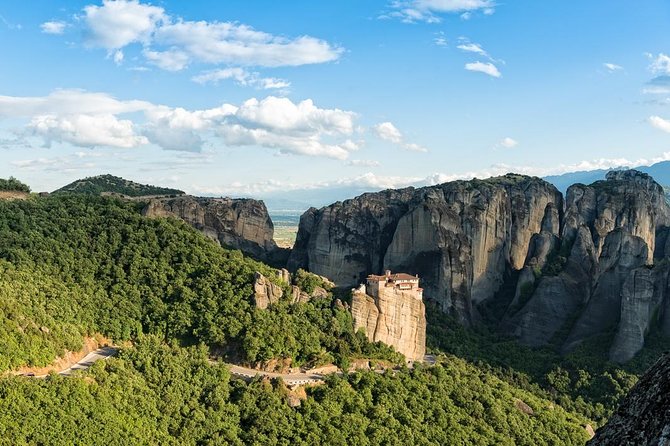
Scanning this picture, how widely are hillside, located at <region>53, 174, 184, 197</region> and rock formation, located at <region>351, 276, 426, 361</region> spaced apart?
4985cm

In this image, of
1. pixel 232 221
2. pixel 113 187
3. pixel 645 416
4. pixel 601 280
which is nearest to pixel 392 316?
pixel 601 280

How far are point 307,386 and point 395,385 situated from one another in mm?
6083

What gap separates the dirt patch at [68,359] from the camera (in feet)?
110

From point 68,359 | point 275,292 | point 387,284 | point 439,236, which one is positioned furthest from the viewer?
point 439,236

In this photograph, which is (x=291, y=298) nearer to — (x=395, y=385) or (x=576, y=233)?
(x=395, y=385)

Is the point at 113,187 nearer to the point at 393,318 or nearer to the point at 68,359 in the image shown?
the point at 393,318

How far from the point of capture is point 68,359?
37.2 m

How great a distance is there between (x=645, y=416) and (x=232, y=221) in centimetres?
7889

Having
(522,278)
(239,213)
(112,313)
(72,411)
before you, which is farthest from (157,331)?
(522,278)

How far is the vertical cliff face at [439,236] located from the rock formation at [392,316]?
82.7ft

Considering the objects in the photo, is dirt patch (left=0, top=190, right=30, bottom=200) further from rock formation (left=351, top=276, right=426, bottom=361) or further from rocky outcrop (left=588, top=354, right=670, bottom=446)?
rocky outcrop (left=588, top=354, right=670, bottom=446)

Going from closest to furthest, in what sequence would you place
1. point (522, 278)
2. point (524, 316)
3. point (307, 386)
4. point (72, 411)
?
point (72, 411) < point (307, 386) < point (524, 316) < point (522, 278)

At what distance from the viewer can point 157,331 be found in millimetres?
43625

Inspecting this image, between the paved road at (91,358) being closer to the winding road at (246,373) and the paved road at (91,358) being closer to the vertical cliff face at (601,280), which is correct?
the winding road at (246,373)
